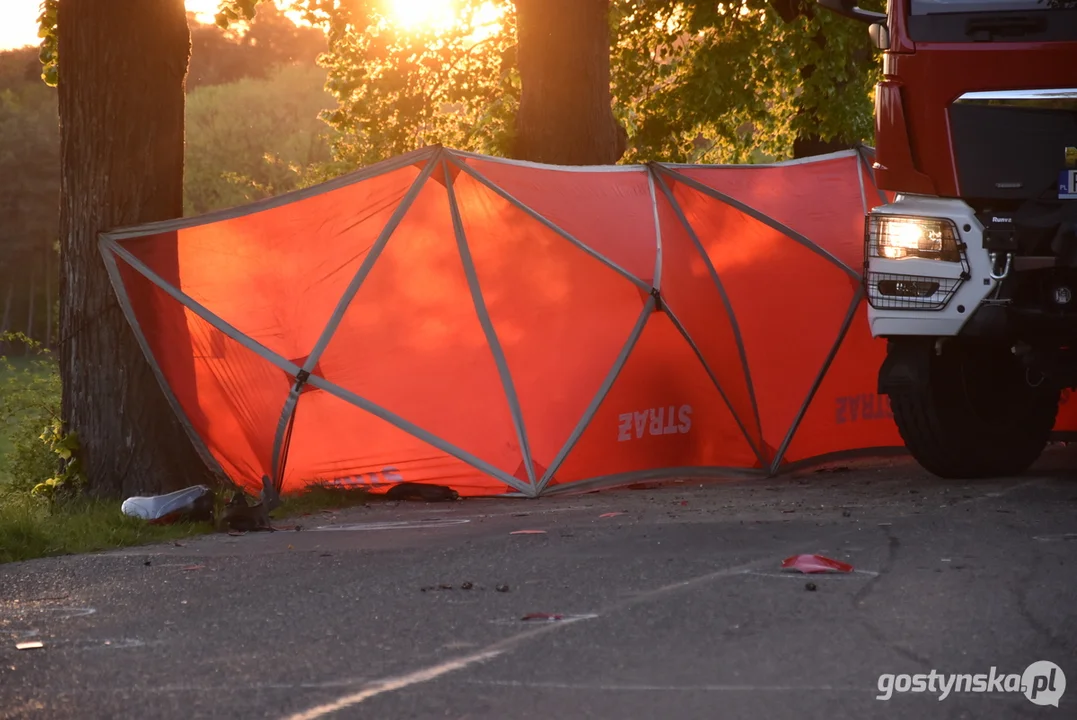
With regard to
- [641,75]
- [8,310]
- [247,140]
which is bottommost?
[8,310]

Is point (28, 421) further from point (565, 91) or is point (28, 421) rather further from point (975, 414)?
point (975, 414)

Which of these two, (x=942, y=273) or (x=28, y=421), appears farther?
(x=28, y=421)

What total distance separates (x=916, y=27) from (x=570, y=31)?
21.4 ft

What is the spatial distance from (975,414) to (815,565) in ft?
11.3

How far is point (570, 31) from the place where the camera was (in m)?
15.6

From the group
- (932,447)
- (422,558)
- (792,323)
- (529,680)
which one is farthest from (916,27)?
(529,680)

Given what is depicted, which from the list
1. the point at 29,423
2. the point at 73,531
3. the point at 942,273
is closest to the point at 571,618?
the point at 942,273

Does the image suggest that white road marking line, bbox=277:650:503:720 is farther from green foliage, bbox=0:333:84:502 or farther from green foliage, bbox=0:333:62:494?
green foliage, bbox=0:333:62:494

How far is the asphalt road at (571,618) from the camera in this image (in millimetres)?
4672

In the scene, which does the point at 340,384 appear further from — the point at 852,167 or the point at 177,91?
the point at 852,167

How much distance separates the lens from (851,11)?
9844 millimetres

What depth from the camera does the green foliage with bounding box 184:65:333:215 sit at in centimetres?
6750

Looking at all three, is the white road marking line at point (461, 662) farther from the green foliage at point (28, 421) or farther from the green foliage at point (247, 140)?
the green foliage at point (247, 140)

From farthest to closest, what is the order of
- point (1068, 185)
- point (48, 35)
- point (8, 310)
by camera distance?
point (8, 310)
point (48, 35)
point (1068, 185)
